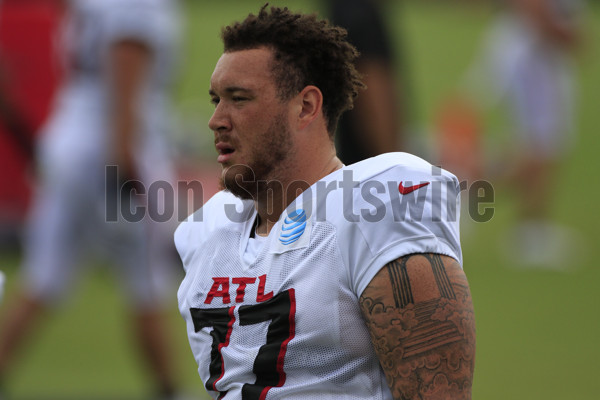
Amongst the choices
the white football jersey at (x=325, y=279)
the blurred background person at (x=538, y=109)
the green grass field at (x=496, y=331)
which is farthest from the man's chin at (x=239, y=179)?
the blurred background person at (x=538, y=109)

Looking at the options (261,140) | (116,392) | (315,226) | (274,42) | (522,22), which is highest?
(522,22)

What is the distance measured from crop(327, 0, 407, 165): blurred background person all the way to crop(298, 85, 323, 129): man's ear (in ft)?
7.70

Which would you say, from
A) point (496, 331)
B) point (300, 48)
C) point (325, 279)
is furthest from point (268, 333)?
point (496, 331)

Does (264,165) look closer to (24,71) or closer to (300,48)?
(300,48)

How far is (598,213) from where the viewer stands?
9461 mm

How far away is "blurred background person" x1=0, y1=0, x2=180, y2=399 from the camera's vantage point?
4109 mm

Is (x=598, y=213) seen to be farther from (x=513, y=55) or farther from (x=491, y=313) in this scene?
(x=491, y=313)

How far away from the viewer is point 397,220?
5.99 ft

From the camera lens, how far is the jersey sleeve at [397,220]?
181 centimetres

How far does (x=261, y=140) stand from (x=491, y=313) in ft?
14.6

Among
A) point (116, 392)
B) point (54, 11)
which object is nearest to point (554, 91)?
point (54, 11)

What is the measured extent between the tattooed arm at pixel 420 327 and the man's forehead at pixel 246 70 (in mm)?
526

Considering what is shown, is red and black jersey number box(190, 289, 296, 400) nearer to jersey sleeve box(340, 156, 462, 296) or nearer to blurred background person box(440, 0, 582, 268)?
jersey sleeve box(340, 156, 462, 296)

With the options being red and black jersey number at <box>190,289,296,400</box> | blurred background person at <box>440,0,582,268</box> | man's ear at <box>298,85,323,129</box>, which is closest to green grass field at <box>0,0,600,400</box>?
blurred background person at <box>440,0,582,268</box>
